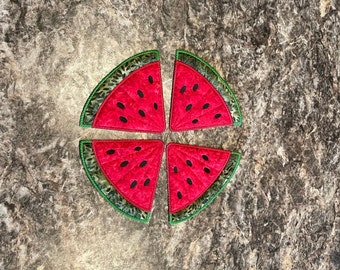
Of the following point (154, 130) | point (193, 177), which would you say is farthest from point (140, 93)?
point (193, 177)

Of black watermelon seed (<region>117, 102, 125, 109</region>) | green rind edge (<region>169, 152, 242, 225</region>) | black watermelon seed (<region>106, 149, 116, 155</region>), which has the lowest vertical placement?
green rind edge (<region>169, 152, 242, 225</region>)

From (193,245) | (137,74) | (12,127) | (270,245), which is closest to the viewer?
(12,127)

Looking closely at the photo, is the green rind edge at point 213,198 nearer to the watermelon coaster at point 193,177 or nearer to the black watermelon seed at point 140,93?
the watermelon coaster at point 193,177

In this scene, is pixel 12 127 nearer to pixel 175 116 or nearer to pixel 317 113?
pixel 175 116

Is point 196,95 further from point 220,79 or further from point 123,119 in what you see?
point 123,119

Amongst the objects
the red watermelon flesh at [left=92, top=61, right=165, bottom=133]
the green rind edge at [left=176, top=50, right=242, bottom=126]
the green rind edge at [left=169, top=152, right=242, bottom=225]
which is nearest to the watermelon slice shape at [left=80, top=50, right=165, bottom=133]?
the red watermelon flesh at [left=92, top=61, right=165, bottom=133]

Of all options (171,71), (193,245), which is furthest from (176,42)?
(193,245)

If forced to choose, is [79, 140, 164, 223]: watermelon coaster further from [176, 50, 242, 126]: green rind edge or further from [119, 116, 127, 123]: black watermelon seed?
[176, 50, 242, 126]: green rind edge
